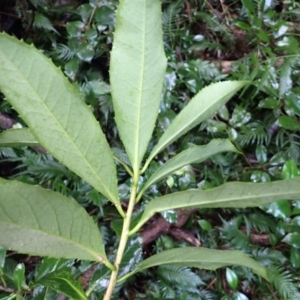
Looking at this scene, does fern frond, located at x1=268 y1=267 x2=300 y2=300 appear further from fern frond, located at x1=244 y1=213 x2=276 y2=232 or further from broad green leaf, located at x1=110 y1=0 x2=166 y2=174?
broad green leaf, located at x1=110 y1=0 x2=166 y2=174

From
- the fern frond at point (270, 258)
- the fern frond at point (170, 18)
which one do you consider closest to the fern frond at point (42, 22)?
the fern frond at point (170, 18)

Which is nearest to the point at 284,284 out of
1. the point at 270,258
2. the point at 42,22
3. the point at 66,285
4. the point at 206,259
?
the point at 270,258

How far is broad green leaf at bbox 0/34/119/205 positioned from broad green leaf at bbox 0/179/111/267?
0.05 m

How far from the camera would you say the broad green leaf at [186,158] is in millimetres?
603

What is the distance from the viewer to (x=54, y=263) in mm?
807

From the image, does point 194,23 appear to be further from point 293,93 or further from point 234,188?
point 234,188

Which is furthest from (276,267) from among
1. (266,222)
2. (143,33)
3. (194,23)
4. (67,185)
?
(194,23)

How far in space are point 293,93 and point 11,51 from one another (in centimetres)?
98

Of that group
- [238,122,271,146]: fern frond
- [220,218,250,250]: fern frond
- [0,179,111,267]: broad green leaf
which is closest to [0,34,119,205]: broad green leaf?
[0,179,111,267]: broad green leaf

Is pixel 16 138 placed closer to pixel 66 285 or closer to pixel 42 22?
pixel 66 285

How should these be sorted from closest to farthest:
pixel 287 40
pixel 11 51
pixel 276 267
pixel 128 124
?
pixel 11 51 → pixel 128 124 → pixel 276 267 → pixel 287 40

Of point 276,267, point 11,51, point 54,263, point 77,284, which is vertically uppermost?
point 11,51

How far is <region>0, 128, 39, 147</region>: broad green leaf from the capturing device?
0.59 metres

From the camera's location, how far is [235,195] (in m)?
0.50
